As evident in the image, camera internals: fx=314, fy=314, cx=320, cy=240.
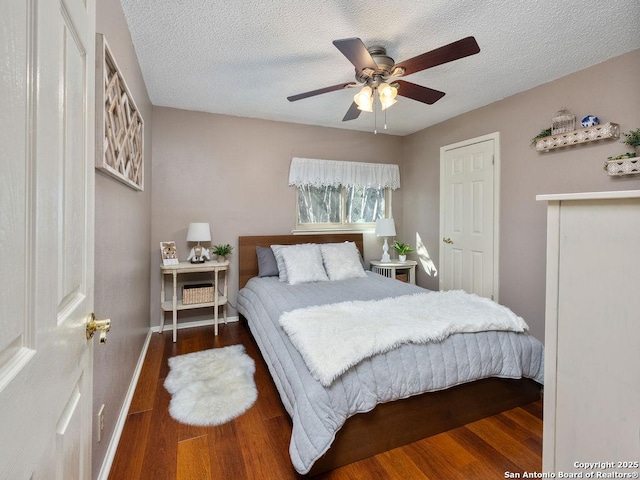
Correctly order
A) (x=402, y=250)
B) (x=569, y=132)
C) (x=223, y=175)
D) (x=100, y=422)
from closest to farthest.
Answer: (x=100, y=422) < (x=569, y=132) < (x=223, y=175) < (x=402, y=250)

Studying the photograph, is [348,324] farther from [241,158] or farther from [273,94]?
[241,158]

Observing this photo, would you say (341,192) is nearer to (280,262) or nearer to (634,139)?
(280,262)

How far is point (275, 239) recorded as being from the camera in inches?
150

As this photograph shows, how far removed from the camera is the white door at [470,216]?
334 centimetres

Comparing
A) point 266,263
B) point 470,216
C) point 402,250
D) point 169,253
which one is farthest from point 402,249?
point 169,253

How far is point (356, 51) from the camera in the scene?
1.74 meters

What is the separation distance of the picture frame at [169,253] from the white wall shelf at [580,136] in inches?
144

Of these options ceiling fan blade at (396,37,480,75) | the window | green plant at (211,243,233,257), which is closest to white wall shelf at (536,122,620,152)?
ceiling fan blade at (396,37,480,75)

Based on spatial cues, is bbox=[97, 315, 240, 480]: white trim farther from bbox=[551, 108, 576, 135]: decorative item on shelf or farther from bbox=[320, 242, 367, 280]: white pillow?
bbox=[551, 108, 576, 135]: decorative item on shelf

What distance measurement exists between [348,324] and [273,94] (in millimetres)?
2332

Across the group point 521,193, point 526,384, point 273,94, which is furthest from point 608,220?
point 273,94

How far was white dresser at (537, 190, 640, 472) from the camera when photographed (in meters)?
0.67

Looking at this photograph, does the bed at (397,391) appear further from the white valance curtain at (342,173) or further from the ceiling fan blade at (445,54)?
the white valance curtain at (342,173)

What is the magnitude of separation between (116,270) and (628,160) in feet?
11.2
